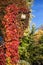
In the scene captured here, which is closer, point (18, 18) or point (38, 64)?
point (18, 18)

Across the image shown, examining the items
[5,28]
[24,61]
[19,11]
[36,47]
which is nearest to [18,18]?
[19,11]

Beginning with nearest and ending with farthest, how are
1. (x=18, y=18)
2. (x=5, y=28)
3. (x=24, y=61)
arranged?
(x=5, y=28) → (x=18, y=18) → (x=24, y=61)

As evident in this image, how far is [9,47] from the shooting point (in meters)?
22.3

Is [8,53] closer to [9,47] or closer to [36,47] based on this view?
[9,47]

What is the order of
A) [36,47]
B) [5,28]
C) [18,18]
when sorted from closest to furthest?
[5,28] < [18,18] < [36,47]

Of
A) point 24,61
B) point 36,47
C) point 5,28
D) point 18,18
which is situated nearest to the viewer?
point 5,28

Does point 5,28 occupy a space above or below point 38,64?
above

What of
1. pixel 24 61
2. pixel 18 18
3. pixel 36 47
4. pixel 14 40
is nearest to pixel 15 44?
pixel 14 40

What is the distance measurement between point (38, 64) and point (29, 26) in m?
3.39

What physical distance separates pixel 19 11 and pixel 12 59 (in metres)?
3.17

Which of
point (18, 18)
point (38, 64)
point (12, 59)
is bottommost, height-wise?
point (38, 64)

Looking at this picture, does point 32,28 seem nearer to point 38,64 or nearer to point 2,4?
point 38,64

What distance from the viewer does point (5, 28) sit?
2212cm

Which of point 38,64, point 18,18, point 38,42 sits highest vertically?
point 18,18
